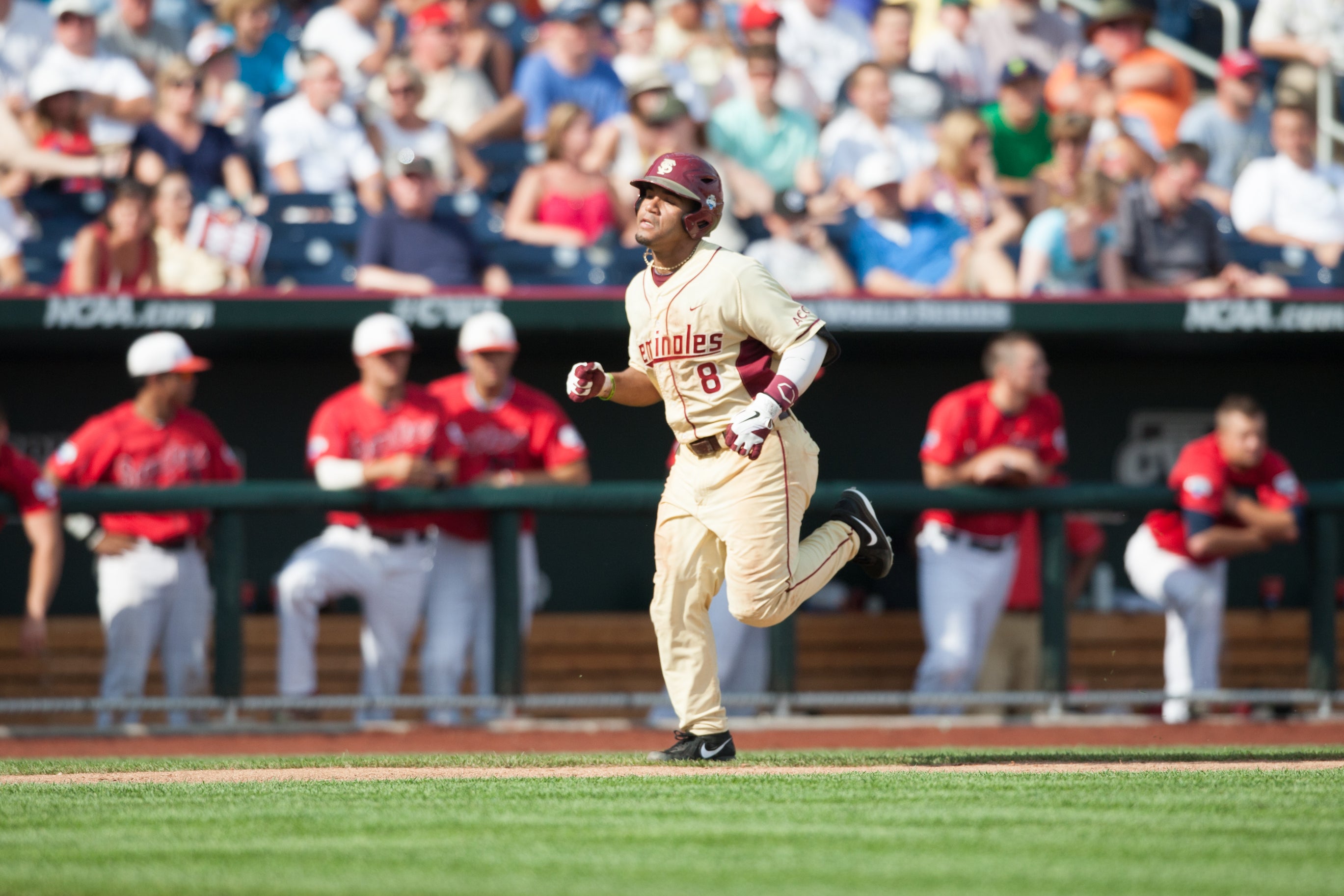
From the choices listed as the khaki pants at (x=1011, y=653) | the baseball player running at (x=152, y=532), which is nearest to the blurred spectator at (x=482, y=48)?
the baseball player running at (x=152, y=532)

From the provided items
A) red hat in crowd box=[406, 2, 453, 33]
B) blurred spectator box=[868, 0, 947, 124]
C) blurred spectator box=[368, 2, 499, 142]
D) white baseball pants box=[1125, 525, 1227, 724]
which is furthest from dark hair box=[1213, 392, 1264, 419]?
red hat in crowd box=[406, 2, 453, 33]

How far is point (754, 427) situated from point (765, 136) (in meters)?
4.84

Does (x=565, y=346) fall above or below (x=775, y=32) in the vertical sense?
below

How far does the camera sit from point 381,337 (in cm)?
702

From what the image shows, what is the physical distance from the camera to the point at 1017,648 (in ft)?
25.1

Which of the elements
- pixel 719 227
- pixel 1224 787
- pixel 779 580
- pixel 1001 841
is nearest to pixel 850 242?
pixel 719 227

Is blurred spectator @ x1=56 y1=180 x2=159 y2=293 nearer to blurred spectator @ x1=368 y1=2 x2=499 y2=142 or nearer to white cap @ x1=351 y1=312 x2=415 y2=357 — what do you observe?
white cap @ x1=351 y1=312 x2=415 y2=357

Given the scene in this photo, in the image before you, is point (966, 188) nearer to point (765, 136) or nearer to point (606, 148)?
point (765, 136)

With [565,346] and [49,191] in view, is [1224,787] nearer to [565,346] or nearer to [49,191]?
[565,346]

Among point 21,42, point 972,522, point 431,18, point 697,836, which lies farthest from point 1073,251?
point 21,42

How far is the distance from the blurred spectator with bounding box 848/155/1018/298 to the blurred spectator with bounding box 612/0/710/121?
1.31 m

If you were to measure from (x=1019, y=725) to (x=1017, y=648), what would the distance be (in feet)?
1.84

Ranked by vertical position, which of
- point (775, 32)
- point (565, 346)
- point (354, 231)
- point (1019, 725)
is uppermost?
point (775, 32)

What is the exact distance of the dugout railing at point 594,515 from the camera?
6723 millimetres
